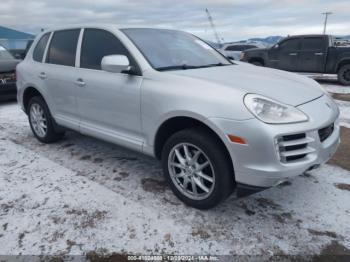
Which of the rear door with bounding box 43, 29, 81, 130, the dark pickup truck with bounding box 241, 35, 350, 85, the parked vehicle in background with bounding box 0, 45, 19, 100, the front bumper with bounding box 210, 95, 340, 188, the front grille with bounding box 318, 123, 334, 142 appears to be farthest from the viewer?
the dark pickup truck with bounding box 241, 35, 350, 85

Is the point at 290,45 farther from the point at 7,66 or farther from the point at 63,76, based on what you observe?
the point at 63,76

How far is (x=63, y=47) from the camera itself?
4254 millimetres

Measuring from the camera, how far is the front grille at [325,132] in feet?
8.74

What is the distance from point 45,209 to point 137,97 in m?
1.43

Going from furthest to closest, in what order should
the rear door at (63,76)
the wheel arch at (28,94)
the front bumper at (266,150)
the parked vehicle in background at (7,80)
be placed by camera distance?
the parked vehicle in background at (7,80)
the wheel arch at (28,94)
the rear door at (63,76)
the front bumper at (266,150)

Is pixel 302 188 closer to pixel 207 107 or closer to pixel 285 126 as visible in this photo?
pixel 285 126

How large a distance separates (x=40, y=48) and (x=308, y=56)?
9489 mm

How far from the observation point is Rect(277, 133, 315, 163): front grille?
7.89ft

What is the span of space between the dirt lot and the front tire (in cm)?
17

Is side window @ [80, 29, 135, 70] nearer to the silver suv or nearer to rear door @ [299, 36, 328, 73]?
the silver suv

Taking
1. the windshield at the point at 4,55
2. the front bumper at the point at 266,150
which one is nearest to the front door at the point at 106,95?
the front bumper at the point at 266,150

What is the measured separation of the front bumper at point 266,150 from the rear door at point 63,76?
2251mm

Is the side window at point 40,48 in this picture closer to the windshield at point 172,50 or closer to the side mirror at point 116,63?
the windshield at point 172,50

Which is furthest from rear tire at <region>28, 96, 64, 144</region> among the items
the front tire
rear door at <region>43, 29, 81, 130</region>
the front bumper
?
the front bumper
